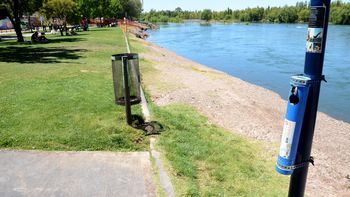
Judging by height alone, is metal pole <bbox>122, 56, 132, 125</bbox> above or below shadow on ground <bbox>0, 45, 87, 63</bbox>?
above

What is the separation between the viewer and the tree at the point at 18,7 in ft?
96.0

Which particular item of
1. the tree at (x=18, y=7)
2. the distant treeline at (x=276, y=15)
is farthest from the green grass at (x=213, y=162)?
the distant treeline at (x=276, y=15)

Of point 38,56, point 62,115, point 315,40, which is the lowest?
point 38,56

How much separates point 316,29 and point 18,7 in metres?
31.1

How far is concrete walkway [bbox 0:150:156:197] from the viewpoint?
14.6ft

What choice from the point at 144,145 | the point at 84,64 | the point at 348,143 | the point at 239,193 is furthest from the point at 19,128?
the point at 84,64

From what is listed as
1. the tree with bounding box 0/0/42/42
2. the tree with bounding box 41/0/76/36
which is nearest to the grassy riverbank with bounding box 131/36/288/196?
the tree with bounding box 0/0/42/42

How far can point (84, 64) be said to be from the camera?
15.1m

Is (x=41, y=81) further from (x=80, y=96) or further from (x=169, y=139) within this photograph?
(x=169, y=139)

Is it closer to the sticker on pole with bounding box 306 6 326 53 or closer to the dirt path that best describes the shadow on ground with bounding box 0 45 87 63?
the dirt path

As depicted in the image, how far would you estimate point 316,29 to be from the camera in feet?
9.05

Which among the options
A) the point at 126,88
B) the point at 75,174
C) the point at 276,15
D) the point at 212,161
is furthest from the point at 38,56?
the point at 276,15

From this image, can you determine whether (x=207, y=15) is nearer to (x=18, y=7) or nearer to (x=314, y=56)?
(x=18, y=7)

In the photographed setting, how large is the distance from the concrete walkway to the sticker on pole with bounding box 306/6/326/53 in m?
2.60
